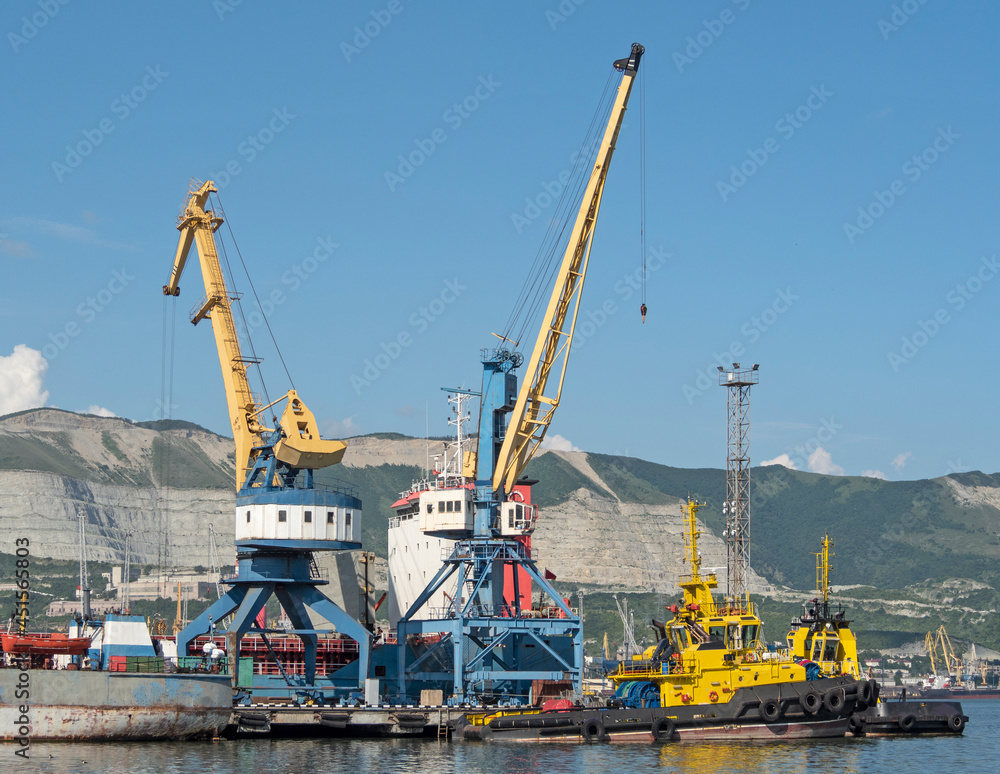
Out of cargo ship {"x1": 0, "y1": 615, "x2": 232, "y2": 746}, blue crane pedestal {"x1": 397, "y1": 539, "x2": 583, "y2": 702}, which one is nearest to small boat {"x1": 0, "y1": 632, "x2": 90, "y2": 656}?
cargo ship {"x1": 0, "y1": 615, "x2": 232, "y2": 746}

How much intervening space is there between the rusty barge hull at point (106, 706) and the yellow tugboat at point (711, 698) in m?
11.8

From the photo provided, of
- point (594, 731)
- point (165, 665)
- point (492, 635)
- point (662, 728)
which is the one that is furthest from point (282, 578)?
point (662, 728)

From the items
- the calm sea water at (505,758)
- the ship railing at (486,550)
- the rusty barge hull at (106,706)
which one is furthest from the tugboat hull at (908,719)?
the rusty barge hull at (106,706)

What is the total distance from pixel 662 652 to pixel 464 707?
31.6ft

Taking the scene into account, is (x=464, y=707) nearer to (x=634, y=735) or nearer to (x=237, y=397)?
(x=634, y=735)

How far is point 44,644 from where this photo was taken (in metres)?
53.1

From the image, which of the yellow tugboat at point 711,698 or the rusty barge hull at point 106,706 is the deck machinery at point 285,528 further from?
the yellow tugboat at point 711,698

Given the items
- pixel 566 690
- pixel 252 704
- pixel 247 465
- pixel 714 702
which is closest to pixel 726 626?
pixel 714 702

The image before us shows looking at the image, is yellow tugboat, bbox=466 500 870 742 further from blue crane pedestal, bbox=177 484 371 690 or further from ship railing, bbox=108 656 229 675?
ship railing, bbox=108 656 229 675

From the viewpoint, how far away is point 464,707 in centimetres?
5934

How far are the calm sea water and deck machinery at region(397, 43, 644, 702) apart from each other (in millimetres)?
9024

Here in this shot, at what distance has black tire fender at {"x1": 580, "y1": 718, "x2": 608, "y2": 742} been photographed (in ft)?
175

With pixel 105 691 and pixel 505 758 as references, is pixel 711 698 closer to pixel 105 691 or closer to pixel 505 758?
pixel 505 758

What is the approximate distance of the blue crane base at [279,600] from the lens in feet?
209
